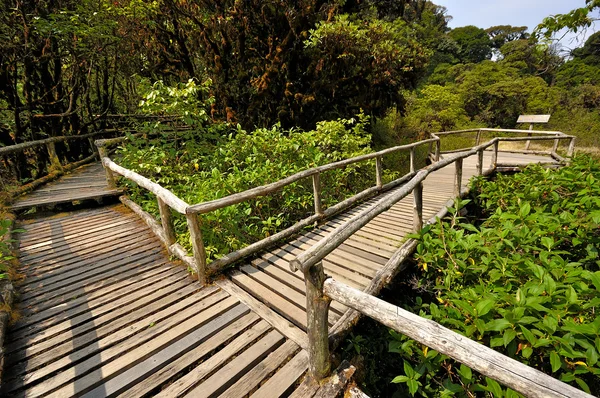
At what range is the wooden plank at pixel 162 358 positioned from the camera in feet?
7.41

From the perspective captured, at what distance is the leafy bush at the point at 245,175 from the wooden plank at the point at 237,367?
1601mm

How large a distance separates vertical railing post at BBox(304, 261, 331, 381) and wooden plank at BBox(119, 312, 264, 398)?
0.75 metres

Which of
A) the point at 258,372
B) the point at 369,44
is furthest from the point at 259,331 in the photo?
the point at 369,44

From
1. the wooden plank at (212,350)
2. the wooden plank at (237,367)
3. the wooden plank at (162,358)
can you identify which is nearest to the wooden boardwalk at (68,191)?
the wooden plank at (162,358)

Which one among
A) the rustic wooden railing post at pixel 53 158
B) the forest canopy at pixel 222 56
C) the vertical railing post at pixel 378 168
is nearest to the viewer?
the vertical railing post at pixel 378 168

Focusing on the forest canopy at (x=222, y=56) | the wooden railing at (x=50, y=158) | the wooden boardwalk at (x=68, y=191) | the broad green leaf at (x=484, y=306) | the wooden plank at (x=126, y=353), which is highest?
the forest canopy at (x=222, y=56)

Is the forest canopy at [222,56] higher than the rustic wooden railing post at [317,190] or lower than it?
higher

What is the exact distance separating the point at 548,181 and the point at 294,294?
494cm

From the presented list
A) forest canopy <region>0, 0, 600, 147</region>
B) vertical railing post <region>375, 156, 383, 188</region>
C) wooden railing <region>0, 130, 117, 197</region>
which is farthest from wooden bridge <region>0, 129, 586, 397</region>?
Result: forest canopy <region>0, 0, 600, 147</region>

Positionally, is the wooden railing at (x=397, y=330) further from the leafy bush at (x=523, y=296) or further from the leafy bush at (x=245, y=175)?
the leafy bush at (x=245, y=175)

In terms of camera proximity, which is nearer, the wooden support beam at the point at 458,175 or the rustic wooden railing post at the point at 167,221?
the rustic wooden railing post at the point at 167,221

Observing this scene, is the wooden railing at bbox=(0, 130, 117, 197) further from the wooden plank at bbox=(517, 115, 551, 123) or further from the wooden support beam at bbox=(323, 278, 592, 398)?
→ the wooden plank at bbox=(517, 115, 551, 123)

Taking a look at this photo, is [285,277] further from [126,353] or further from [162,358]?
[126,353]

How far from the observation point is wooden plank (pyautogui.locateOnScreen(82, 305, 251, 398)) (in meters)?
2.26
